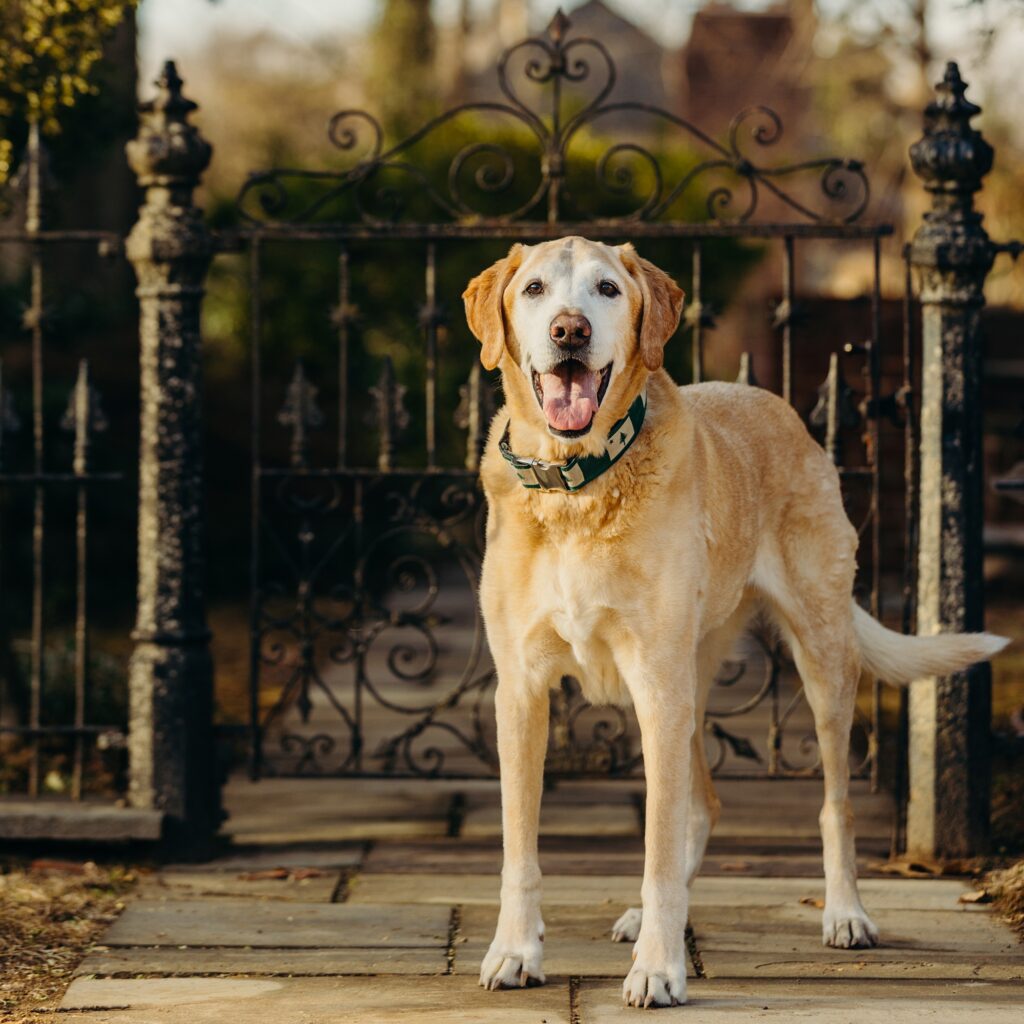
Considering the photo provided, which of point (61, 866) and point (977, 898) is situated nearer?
point (977, 898)

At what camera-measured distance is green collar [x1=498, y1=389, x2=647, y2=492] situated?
3.92 meters

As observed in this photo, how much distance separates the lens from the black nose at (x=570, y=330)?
367cm

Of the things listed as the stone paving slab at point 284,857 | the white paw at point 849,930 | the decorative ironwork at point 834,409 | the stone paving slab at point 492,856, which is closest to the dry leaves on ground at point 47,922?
the stone paving slab at point 284,857

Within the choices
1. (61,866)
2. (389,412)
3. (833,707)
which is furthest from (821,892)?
(61,866)

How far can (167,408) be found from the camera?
5.28 meters

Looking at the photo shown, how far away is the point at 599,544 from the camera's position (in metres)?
Result: 3.91

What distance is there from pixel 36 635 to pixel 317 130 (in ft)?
85.3

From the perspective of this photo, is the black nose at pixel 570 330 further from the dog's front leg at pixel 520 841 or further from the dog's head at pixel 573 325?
the dog's front leg at pixel 520 841

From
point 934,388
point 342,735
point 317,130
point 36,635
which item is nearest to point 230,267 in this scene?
point 342,735

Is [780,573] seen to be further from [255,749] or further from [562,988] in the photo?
[255,749]

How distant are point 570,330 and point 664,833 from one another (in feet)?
3.99

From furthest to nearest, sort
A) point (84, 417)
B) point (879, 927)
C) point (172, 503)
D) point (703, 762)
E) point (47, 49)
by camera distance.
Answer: point (47, 49) → point (84, 417) → point (172, 503) → point (703, 762) → point (879, 927)

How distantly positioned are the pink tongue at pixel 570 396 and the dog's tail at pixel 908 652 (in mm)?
1381

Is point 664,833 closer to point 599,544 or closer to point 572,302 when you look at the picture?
point 599,544
